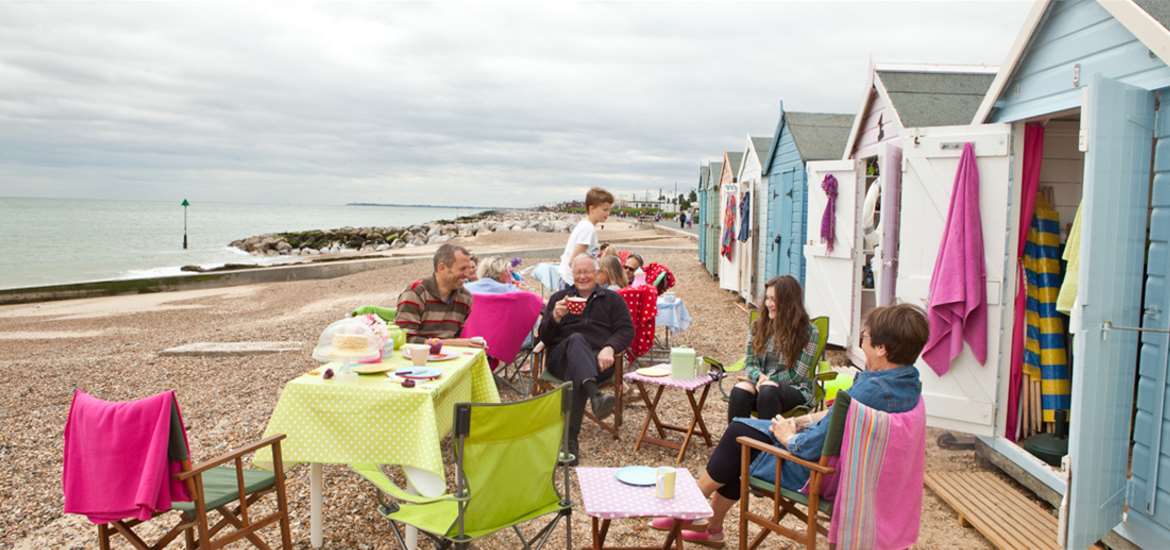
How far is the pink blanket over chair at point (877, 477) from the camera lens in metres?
2.61

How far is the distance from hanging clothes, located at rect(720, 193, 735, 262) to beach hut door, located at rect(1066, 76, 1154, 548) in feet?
29.3

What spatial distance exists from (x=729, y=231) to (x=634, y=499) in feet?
32.9

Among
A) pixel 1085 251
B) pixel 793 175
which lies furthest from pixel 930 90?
pixel 1085 251

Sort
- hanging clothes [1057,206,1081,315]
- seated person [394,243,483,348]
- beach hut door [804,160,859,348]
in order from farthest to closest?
1. beach hut door [804,160,859,348]
2. seated person [394,243,483,348]
3. hanging clothes [1057,206,1081,315]

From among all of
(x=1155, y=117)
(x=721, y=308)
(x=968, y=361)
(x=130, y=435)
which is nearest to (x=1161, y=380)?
(x=1155, y=117)

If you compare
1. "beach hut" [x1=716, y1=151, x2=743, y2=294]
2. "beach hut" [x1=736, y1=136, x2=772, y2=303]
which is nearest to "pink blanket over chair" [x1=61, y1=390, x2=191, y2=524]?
"beach hut" [x1=736, y1=136, x2=772, y2=303]

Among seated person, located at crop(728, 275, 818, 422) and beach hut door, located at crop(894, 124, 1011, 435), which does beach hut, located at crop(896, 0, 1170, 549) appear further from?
seated person, located at crop(728, 275, 818, 422)

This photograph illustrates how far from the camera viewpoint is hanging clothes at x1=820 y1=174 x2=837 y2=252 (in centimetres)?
710

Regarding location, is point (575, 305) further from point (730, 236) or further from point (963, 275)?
point (730, 236)

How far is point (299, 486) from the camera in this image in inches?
159

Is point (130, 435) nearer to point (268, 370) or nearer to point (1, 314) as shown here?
point (268, 370)

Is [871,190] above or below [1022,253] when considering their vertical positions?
above

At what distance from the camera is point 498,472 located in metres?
2.63

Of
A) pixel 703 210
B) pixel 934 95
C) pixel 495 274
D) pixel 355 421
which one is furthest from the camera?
pixel 703 210
